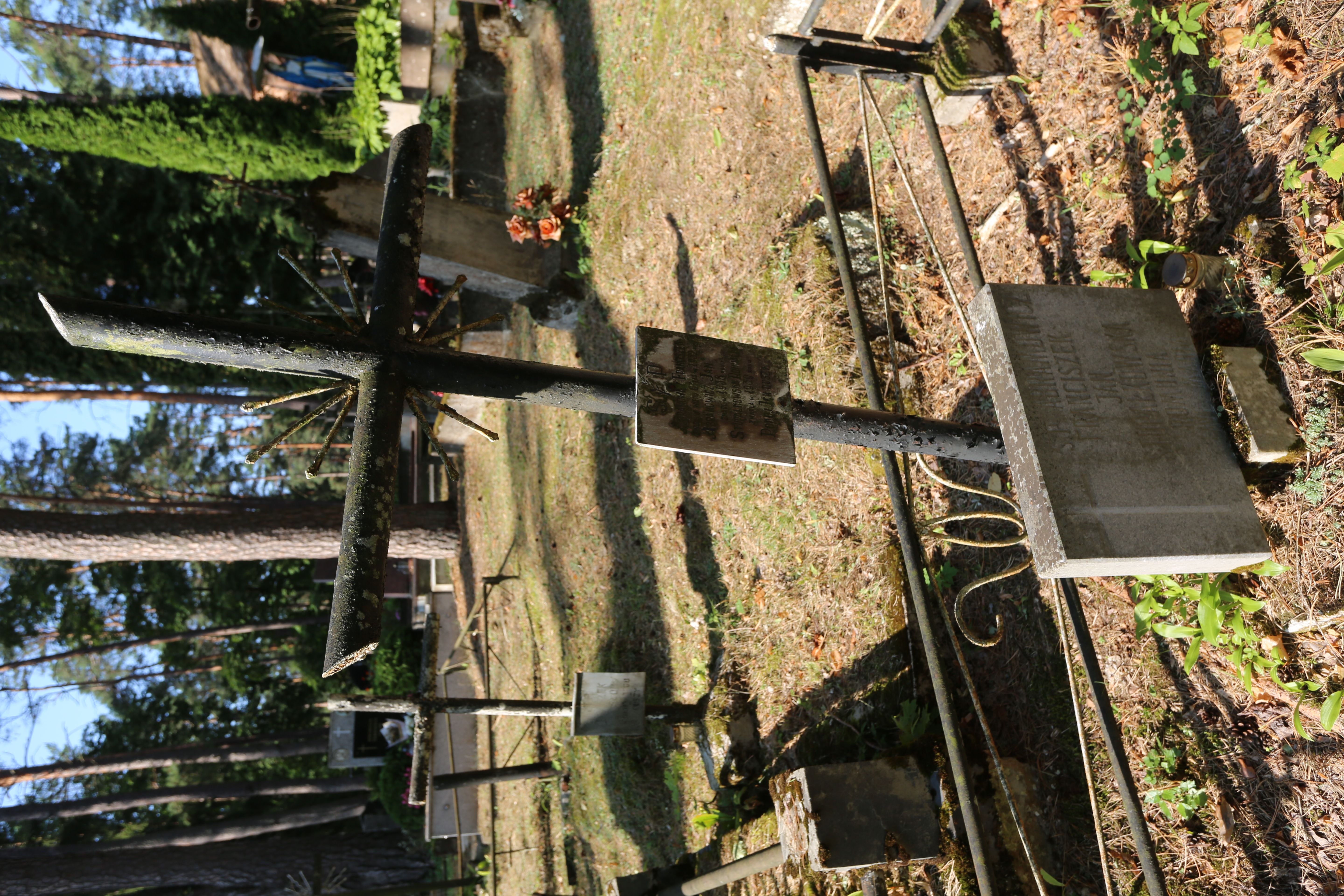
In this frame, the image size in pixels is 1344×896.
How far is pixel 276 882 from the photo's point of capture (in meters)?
14.3

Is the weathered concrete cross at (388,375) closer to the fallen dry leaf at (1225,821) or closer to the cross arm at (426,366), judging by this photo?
the cross arm at (426,366)

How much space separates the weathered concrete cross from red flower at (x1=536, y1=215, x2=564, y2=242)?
16.8 ft

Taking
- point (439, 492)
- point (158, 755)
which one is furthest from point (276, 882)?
point (439, 492)

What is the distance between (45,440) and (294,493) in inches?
291

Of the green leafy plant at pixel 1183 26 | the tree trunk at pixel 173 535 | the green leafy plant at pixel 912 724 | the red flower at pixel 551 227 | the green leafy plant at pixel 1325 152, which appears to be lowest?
the green leafy plant at pixel 912 724

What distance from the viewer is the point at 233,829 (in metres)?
17.0

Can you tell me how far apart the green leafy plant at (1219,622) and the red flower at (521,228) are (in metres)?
6.24

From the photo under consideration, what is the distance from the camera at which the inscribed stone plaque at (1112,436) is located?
253 centimetres

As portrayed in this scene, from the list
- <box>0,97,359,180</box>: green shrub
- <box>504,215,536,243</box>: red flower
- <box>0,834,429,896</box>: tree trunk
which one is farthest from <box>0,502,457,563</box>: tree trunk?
<box>0,834,429,896</box>: tree trunk

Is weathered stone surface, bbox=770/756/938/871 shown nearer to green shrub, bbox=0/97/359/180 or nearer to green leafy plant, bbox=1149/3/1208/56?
green leafy plant, bbox=1149/3/1208/56

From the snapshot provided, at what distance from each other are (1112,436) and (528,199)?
6.38 m

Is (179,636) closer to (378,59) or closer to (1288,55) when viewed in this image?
(378,59)

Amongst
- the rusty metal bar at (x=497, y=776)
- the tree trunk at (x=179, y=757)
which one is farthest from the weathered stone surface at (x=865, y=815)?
the tree trunk at (x=179, y=757)

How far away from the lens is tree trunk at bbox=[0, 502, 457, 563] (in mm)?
7785
